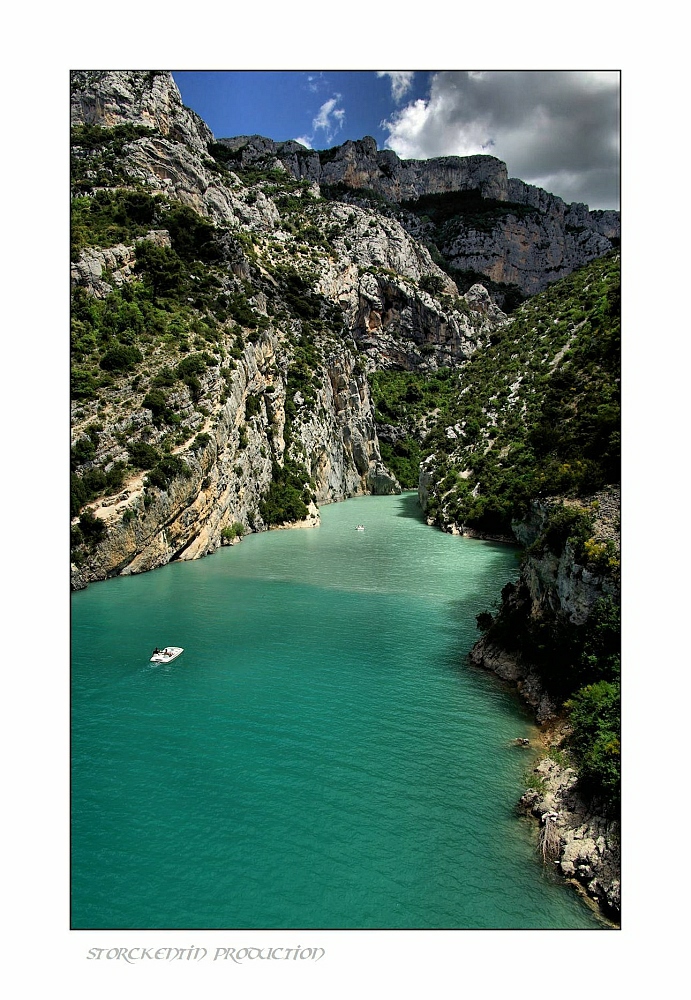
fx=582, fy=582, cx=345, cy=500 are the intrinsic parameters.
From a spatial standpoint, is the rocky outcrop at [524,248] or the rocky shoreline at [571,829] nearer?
the rocky shoreline at [571,829]

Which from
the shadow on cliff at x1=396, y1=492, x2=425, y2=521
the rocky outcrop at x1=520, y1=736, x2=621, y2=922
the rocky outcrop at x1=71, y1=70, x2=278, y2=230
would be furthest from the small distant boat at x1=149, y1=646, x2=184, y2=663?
the rocky outcrop at x1=71, y1=70, x2=278, y2=230

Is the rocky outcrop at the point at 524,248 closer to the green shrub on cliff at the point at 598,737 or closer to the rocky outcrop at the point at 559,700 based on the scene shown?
the rocky outcrop at the point at 559,700

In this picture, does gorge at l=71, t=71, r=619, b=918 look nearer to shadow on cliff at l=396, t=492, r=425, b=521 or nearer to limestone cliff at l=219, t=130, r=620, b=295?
limestone cliff at l=219, t=130, r=620, b=295

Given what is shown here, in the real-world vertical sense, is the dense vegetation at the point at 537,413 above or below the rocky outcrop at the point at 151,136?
below

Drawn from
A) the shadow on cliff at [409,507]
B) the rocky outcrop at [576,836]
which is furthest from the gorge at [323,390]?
the shadow on cliff at [409,507]

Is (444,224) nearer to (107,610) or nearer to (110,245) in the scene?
(110,245)

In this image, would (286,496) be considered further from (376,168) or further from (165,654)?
(376,168)

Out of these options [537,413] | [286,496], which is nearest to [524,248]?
[537,413]
